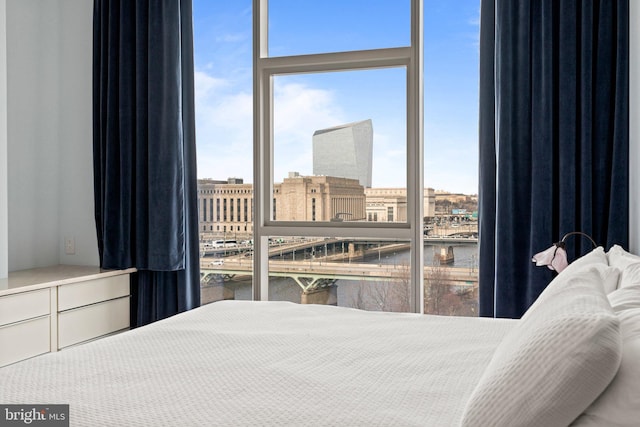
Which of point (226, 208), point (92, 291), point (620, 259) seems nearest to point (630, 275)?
point (620, 259)

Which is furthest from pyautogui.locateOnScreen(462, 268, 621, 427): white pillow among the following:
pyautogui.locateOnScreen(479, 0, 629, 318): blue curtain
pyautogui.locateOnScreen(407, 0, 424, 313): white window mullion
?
pyautogui.locateOnScreen(407, 0, 424, 313): white window mullion

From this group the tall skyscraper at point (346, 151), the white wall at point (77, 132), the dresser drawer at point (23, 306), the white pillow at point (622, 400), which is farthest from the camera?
the white wall at point (77, 132)

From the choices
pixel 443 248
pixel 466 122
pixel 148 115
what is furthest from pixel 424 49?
pixel 148 115

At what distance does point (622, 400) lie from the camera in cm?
78

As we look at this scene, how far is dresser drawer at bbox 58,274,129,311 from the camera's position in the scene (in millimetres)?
2889

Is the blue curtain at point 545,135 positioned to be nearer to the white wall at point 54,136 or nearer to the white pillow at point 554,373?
the white pillow at point 554,373

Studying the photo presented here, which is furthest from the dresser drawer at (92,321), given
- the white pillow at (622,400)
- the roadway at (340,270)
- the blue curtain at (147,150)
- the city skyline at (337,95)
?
the white pillow at (622,400)

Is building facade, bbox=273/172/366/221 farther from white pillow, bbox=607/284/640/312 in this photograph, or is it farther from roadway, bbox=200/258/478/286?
white pillow, bbox=607/284/640/312

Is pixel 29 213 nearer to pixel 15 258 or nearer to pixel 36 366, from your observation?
pixel 15 258

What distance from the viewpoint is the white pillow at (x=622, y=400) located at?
30.3 inches

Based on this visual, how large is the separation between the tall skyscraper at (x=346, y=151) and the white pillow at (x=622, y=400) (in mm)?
2429

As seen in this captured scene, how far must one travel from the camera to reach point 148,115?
3326mm

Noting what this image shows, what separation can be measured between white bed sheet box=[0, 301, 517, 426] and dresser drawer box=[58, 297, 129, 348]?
132 cm

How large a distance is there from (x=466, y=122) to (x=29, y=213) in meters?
2.73
